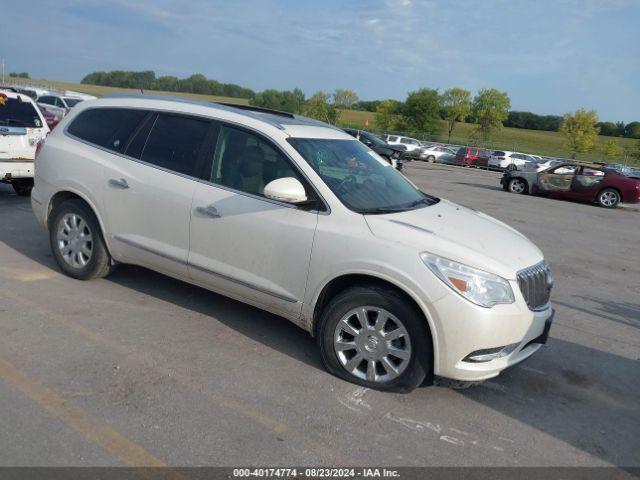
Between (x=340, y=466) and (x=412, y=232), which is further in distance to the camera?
(x=412, y=232)

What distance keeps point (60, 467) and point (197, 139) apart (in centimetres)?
286

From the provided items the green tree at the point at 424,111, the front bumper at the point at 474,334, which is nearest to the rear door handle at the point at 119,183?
the front bumper at the point at 474,334

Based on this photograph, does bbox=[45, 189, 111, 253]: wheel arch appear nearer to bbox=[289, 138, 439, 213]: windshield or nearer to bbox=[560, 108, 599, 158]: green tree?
bbox=[289, 138, 439, 213]: windshield

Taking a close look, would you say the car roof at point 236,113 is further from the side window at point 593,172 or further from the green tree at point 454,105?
the green tree at point 454,105

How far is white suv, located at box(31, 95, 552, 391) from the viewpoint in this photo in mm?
3834

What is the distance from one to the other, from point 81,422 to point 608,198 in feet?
65.3

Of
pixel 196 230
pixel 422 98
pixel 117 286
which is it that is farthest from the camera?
pixel 422 98

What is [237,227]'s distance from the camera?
4.53 metres

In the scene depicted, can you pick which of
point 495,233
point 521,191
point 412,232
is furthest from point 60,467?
point 521,191

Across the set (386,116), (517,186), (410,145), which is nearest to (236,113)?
(517,186)

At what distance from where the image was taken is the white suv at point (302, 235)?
3.83m

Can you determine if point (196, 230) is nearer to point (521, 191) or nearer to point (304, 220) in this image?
point (304, 220)

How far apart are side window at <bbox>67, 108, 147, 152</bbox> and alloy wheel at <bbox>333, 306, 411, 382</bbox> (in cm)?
278

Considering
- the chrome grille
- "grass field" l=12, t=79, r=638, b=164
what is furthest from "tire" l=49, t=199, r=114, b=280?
"grass field" l=12, t=79, r=638, b=164
